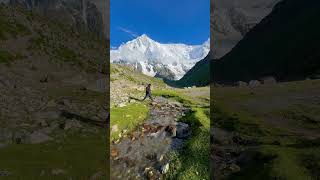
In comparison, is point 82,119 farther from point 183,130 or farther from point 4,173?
point 4,173

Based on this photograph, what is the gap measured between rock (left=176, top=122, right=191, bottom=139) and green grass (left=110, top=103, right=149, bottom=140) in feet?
14.9

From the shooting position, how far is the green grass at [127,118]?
3750 centimetres

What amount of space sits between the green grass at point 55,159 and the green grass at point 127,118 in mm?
2426

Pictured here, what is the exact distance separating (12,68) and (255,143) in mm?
77911

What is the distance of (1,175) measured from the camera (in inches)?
932

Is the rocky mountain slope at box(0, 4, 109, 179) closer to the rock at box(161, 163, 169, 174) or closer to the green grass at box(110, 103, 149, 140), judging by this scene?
the green grass at box(110, 103, 149, 140)

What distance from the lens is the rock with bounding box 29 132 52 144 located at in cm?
3466

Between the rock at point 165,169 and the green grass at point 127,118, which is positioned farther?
the green grass at point 127,118

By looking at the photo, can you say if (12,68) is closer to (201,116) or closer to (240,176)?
Result: (201,116)

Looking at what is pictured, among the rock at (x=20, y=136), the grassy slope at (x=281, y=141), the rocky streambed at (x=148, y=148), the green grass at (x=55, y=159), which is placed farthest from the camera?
the rock at (x=20, y=136)

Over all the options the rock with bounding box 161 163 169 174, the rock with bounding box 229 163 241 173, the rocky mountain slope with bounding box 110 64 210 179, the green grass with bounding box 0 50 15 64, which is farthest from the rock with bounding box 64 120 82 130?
the green grass with bounding box 0 50 15 64

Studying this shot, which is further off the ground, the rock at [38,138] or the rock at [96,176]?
the rock at [38,138]

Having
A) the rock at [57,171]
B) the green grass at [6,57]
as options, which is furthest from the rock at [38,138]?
the green grass at [6,57]

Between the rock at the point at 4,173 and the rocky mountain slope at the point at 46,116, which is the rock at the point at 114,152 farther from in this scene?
the rock at the point at 4,173
